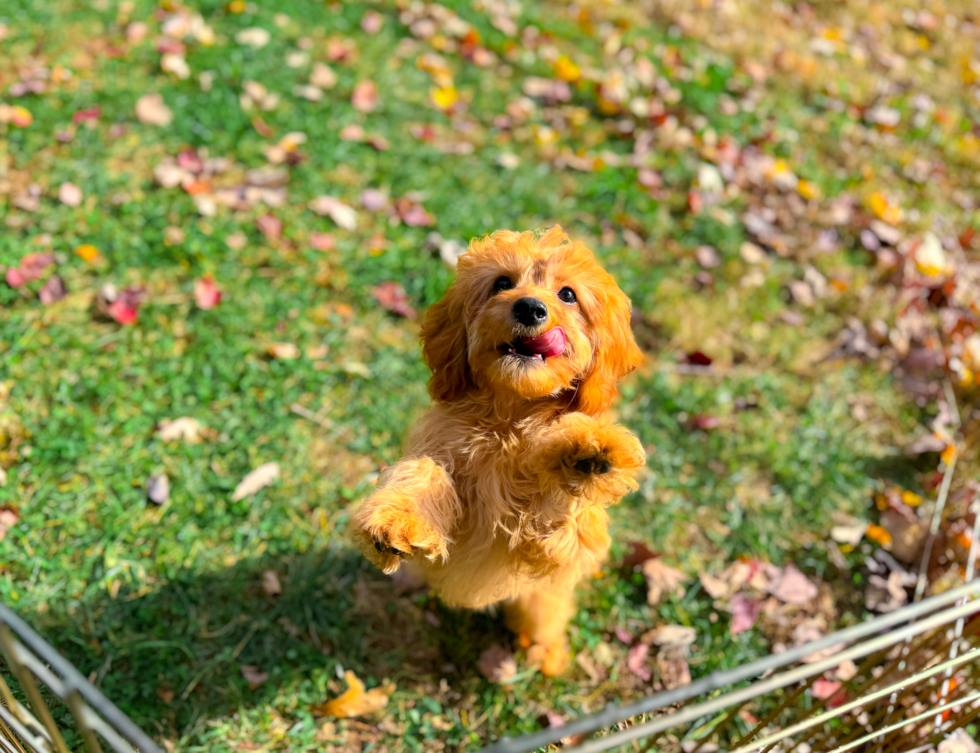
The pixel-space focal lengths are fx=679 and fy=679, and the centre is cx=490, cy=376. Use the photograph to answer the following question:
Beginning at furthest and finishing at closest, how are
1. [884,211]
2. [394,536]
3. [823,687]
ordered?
[884,211] → [823,687] → [394,536]

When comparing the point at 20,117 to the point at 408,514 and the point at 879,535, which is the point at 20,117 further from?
the point at 879,535

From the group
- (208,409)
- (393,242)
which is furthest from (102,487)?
(393,242)

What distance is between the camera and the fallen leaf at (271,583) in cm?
321

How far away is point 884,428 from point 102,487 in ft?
14.8

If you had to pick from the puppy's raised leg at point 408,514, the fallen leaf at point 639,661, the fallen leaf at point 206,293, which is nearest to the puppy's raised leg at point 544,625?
the fallen leaf at point 639,661

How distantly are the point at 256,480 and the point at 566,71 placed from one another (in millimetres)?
4445

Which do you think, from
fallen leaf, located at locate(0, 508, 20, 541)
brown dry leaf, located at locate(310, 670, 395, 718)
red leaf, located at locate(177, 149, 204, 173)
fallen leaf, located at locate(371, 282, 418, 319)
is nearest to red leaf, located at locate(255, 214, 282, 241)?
red leaf, located at locate(177, 149, 204, 173)

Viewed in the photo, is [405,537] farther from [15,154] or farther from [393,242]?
[15,154]

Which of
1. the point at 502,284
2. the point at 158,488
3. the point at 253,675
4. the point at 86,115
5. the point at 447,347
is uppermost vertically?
the point at 502,284

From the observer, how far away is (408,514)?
2051 mm

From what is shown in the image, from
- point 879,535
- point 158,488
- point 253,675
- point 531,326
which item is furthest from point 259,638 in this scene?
point 879,535

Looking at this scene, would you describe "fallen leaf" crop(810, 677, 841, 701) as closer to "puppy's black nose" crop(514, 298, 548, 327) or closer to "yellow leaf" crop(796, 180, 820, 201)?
"puppy's black nose" crop(514, 298, 548, 327)

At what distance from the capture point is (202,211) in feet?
14.5

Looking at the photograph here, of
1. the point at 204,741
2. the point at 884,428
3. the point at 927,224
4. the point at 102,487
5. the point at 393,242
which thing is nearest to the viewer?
the point at 204,741
